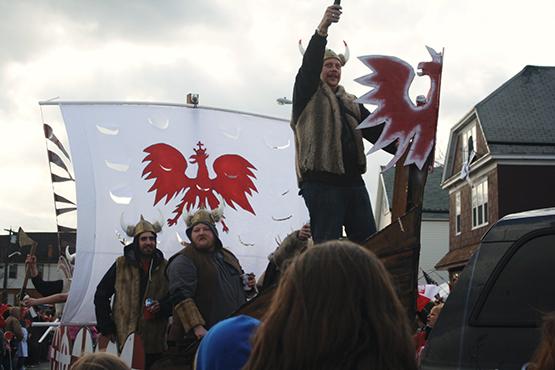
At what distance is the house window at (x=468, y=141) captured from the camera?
33.3m

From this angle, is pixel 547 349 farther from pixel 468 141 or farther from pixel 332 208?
pixel 468 141

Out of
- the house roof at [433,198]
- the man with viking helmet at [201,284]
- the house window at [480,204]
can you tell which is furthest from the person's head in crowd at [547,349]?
the house roof at [433,198]

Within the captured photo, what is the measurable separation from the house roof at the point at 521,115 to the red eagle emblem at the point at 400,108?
87.9 ft

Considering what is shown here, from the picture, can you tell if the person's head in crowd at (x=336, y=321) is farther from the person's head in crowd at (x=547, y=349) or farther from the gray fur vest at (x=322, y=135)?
the gray fur vest at (x=322, y=135)

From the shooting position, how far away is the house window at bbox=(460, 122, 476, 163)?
33.3 m

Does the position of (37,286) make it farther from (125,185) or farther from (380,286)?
(380,286)

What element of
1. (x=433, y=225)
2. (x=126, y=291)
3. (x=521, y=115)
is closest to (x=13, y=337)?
(x=126, y=291)

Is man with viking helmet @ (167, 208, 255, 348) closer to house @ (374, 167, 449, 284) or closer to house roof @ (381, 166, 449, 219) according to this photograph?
house roof @ (381, 166, 449, 219)

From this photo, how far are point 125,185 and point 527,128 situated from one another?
2430 cm

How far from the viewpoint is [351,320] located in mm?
1807

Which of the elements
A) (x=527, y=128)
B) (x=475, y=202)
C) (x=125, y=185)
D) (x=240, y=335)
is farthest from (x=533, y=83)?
(x=240, y=335)

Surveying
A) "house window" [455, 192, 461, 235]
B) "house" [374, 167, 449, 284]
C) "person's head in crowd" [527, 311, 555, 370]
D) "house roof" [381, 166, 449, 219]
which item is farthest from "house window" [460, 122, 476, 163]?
"person's head in crowd" [527, 311, 555, 370]

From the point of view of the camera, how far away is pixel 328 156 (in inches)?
183

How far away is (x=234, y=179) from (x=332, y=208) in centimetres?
602
